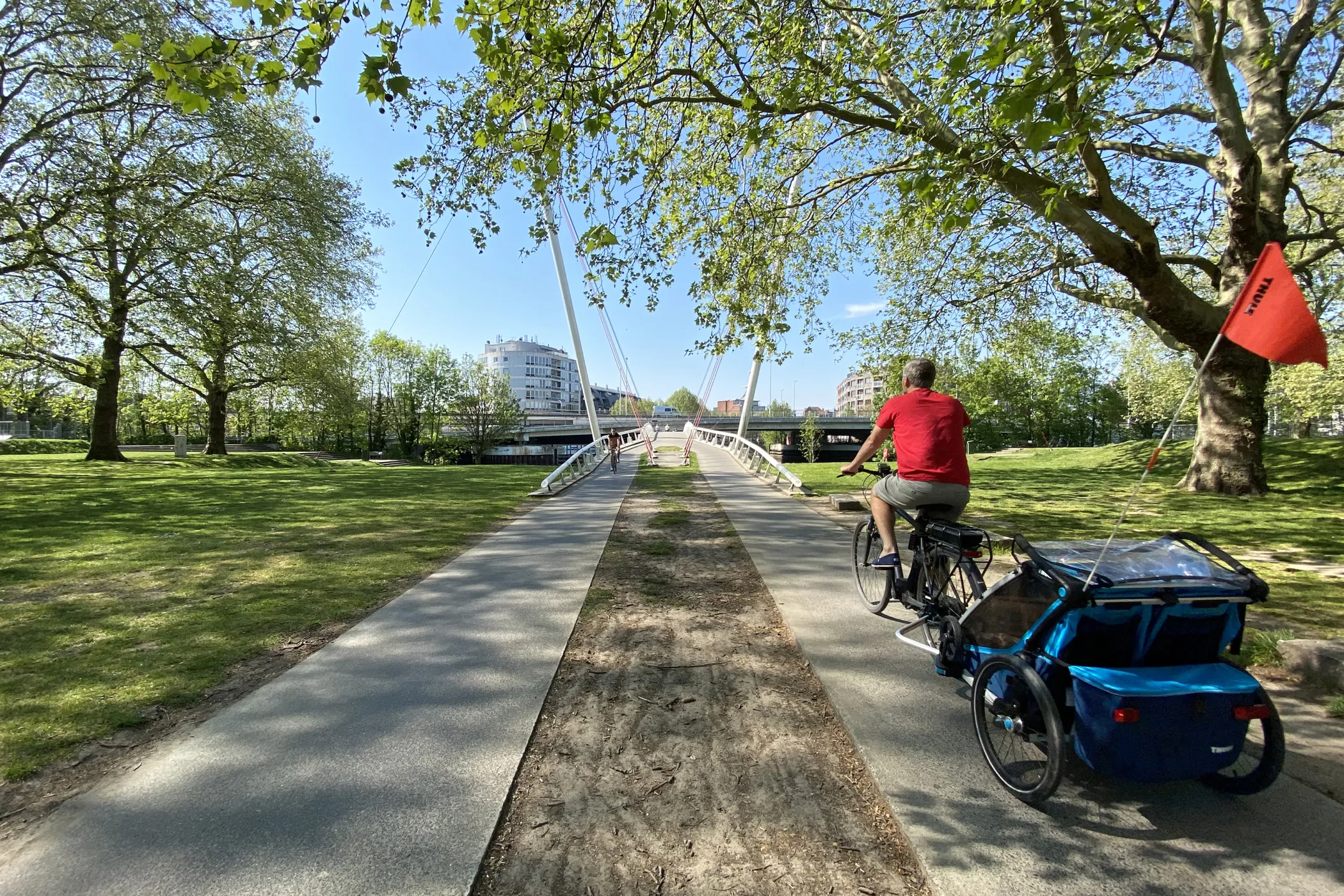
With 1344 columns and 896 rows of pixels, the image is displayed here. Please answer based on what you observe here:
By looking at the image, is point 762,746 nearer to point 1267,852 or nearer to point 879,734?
point 879,734

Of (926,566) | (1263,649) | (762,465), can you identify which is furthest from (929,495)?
(762,465)

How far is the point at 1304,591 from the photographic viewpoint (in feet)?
17.1

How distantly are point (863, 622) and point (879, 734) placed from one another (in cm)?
179

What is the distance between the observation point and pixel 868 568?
5.45 meters

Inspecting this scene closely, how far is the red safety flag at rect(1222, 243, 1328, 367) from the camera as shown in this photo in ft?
7.99

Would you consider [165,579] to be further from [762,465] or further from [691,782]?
[762,465]

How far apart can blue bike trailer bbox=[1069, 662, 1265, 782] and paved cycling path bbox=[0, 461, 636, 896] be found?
2.32m

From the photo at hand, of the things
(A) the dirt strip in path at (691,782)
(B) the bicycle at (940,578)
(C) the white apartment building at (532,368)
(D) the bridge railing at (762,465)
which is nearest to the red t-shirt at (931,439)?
(B) the bicycle at (940,578)

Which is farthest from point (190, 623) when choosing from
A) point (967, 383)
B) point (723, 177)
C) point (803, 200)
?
point (967, 383)

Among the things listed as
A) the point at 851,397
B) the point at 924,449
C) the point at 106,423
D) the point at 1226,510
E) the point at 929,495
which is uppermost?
the point at 851,397

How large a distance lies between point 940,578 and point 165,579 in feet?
23.1

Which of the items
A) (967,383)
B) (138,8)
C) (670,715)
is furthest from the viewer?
(967,383)

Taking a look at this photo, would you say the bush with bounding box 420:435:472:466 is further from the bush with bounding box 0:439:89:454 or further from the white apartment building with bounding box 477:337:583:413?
the white apartment building with bounding box 477:337:583:413

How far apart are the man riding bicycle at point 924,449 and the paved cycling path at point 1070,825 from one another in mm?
1176
